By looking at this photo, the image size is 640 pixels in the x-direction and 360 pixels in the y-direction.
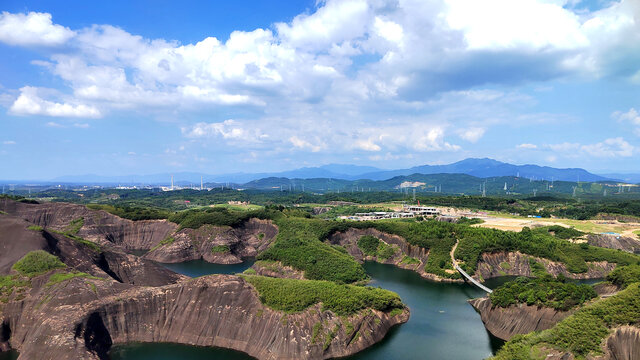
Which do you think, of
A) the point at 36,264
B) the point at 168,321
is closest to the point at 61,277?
the point at 36,264

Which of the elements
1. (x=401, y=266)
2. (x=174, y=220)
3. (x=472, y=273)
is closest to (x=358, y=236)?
(x=401, y=266)

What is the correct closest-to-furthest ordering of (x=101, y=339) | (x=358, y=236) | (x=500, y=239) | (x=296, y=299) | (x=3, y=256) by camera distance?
1. (x=101, y=339)
2. (x=296, y=299)
3. (x=3, y=256)
4. (x=500, y=239)
5. (x=358, y=236)

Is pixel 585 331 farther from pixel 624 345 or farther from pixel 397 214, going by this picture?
pixel 397 214

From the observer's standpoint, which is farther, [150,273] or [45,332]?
[150,273]

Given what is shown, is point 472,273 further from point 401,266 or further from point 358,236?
point 358,236

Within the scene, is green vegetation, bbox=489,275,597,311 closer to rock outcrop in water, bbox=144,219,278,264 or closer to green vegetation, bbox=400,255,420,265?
green vegetation, bbox=400,255,420,265

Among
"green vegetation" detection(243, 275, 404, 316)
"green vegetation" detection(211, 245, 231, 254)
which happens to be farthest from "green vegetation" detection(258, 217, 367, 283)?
"green vegetation" detection(243, 275, 404, 316)

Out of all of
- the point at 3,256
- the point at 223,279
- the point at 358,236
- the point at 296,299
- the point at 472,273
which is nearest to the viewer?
the point at 296,299
